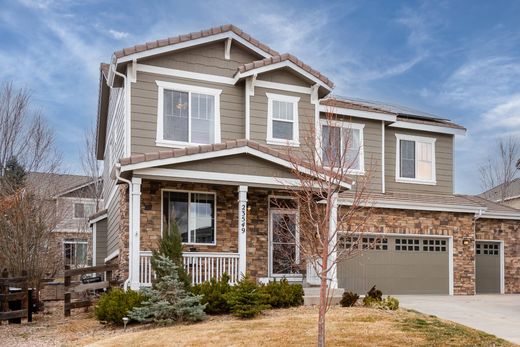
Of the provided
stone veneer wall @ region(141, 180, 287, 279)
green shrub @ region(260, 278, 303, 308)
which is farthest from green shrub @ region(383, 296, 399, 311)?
stone veneer wall @ region(141, 180, 287, 279)

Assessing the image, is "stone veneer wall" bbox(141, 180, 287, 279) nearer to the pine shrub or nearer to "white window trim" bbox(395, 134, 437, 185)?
the pine shrub

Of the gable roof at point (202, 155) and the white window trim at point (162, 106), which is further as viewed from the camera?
the white window trim at point (162, 106)

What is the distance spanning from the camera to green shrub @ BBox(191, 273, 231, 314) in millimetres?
12461

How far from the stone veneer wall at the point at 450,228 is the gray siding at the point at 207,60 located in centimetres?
638

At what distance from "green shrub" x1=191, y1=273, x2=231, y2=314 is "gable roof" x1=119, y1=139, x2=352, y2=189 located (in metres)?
2.92

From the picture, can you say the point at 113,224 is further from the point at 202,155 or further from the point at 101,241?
the point at 202,155

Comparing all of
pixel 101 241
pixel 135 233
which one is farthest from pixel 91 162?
pixel 135 233

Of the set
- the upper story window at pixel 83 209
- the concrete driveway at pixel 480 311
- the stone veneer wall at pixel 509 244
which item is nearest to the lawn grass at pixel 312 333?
the concrete driveway at pixel 480 311

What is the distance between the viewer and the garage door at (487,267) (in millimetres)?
20466

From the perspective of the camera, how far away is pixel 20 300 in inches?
549

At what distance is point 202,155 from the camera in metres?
13.6

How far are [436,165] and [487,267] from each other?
413 centimetres

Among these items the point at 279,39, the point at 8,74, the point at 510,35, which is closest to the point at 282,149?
the point at 279,39

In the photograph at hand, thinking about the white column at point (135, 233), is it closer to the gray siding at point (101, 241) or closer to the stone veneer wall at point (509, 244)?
the gray siding at point (101, 241)
